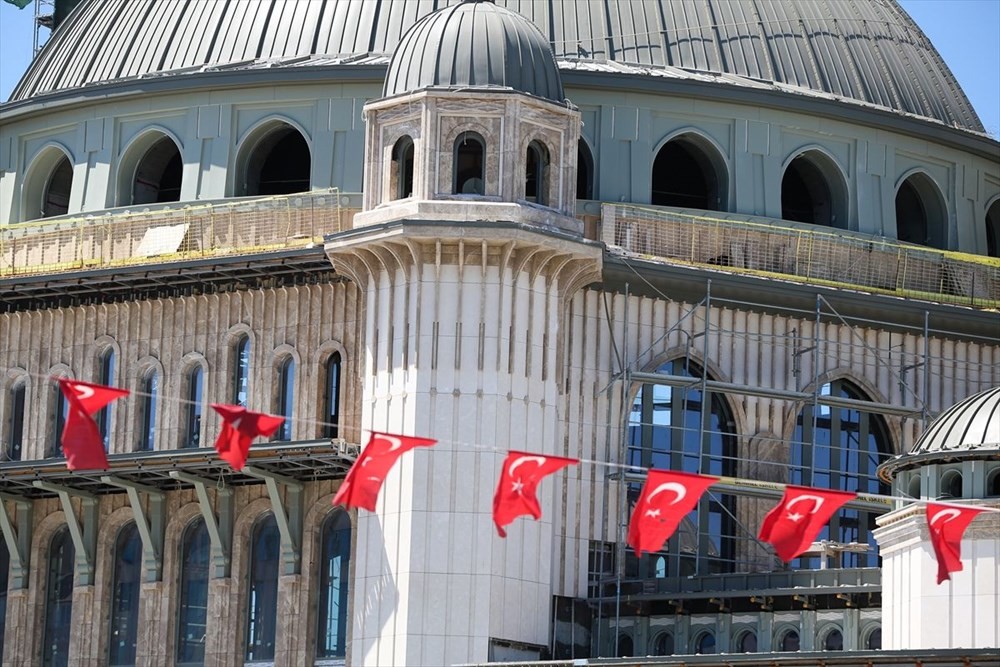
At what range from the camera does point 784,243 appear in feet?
224

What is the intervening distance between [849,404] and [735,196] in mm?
5922

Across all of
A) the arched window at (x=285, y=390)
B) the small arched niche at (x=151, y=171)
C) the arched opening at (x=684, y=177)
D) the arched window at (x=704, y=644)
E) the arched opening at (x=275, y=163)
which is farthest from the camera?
the small arched niche at (x=151, y=171)

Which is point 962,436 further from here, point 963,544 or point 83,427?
point 83,427

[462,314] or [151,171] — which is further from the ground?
[151,171]

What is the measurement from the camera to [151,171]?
71.2 meters

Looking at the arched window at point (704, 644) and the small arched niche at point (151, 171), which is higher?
the small arched niche at point (151, 171)

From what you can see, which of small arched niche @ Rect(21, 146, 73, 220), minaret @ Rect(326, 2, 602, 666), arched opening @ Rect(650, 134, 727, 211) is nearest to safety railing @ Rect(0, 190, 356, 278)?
small arched niche @ Rect(21, 146, 73, 220)

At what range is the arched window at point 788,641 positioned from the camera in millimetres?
60750

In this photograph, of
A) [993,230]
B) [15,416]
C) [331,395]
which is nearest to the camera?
[331,395]

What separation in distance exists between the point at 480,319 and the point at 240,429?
42.3ft

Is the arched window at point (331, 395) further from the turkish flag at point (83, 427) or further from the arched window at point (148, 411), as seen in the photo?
the turkish flag at point (83, 427)

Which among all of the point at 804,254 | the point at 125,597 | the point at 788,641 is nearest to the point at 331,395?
the point at 125,597

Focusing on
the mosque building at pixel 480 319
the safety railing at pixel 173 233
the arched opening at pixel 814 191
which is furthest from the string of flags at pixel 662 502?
the arched opening at pixel 814 191

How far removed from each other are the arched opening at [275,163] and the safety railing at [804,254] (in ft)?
27.4
